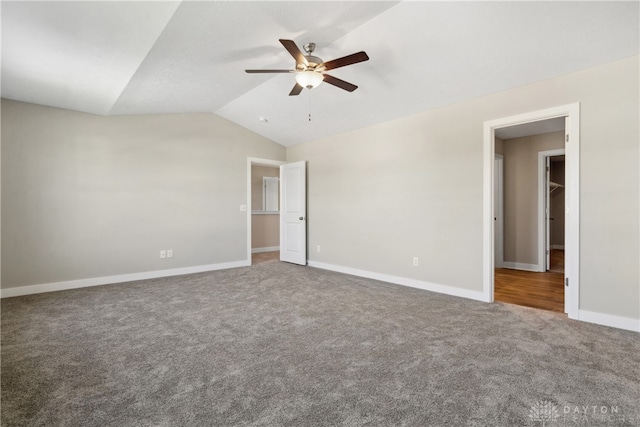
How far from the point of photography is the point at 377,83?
3.82 m

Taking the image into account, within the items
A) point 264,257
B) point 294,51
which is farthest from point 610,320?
point 264,257

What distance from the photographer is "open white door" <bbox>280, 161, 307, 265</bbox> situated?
20.2ft

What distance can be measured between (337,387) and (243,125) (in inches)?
202

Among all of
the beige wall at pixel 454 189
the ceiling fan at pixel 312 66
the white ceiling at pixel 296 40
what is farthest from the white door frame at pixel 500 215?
the ceiling fan at pixel 312 66

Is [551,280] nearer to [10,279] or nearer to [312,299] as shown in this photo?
[312,299]

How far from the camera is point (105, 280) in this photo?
4.62 metres

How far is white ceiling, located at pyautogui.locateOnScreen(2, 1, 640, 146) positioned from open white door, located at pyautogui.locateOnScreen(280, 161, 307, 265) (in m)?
2.27

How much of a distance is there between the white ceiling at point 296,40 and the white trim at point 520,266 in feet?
12.2

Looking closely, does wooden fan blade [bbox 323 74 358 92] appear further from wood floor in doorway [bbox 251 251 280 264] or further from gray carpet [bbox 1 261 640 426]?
wood floor in doorway [bbox 251 251 280 264]

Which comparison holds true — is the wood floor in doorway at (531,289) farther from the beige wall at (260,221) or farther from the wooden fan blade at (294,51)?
the beige wall at (260,221)

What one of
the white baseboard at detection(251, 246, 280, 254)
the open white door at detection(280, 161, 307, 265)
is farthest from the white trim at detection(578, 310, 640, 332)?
the white baseboard at detection(251, 246, 280, 254)

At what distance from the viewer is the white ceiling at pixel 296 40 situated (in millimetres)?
2381

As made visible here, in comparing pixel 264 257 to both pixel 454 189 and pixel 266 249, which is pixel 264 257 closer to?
pixel 266 249

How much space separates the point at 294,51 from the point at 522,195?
211 inches
